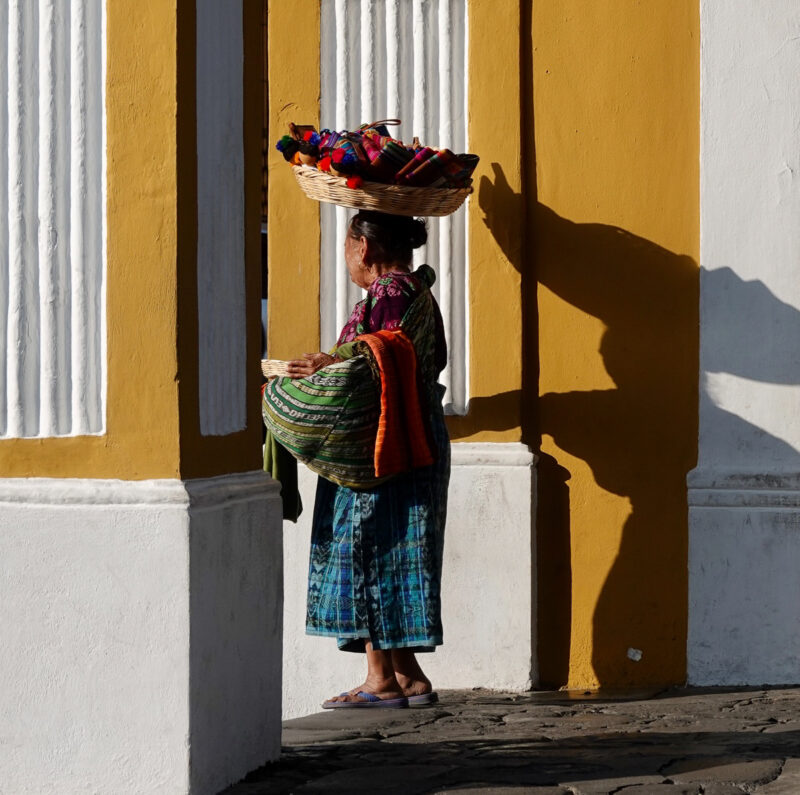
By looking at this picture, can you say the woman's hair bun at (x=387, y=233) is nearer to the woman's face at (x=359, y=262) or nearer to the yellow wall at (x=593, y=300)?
the woman's face at (x=359, y=262)

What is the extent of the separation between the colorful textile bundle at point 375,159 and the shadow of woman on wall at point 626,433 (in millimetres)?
523

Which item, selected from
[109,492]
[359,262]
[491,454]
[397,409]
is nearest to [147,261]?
[109,492]

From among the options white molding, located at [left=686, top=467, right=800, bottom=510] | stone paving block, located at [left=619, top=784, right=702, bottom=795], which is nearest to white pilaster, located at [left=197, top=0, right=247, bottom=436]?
stone paving block, located at [left=619, top=784, right=702, bottom=795]

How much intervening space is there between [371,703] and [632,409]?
148 cm

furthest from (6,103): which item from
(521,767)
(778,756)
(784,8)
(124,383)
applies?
(784,8)

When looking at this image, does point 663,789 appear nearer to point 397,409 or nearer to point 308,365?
point 397,409

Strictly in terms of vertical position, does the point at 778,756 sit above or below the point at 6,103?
below

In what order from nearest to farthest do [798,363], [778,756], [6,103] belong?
1. [6,103]
2. [778,756]
3. [798,363]

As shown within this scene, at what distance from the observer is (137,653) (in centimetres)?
372

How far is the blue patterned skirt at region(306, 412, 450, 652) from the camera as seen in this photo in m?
5.21

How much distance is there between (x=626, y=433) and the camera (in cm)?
589

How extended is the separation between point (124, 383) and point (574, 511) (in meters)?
2.50

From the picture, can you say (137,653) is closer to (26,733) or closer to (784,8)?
(26,733)

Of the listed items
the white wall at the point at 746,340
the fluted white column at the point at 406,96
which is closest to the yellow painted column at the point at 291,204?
the fluted white column at the point at 406,96
